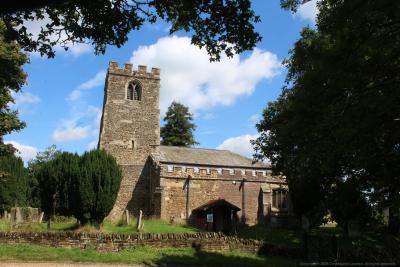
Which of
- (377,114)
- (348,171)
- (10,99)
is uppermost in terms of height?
(10,99)

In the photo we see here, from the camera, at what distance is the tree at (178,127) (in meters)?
52.4

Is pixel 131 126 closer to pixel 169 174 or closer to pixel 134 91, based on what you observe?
pixel 134 91

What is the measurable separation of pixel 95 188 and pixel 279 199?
15485 millimetres

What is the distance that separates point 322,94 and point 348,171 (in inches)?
151

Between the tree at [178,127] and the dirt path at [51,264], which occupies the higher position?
the tree at [178,127]

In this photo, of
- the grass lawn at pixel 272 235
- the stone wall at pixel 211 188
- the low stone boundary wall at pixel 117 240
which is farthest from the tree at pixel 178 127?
the low stone boundary wall at pixel 117 240

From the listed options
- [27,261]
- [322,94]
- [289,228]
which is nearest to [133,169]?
[289,228]

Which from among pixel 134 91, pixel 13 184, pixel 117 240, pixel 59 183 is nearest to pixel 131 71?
pixel 134 91

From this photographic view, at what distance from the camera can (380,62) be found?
8.35m

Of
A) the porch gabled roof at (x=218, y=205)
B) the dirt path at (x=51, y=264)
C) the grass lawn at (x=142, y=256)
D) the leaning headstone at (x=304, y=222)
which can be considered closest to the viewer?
the dirt path at (x=51, y=264)

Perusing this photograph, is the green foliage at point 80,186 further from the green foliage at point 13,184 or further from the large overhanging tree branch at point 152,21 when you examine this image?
the large overhanging tree branch at point 152,21

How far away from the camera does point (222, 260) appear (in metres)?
14.1

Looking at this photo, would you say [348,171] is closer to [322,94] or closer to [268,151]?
[322,94]

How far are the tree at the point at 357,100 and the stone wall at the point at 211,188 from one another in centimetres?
1877
